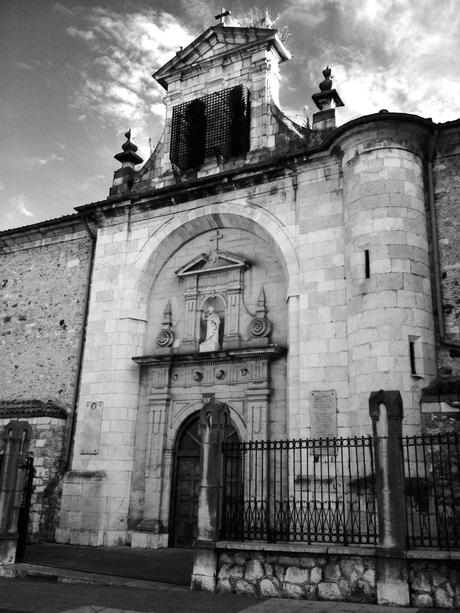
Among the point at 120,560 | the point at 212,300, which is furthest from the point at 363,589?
the point at 212,300

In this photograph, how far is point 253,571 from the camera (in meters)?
7.74

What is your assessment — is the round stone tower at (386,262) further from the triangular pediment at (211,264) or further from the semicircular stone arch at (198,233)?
the triangular pediment at (211,264)

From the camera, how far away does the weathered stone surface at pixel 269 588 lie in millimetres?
7534

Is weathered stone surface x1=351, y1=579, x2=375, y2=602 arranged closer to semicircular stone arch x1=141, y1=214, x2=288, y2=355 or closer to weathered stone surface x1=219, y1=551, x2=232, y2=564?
weathered stone surface x1=219, y1=551, x2=232, y2=564

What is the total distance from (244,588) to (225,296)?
7044mm

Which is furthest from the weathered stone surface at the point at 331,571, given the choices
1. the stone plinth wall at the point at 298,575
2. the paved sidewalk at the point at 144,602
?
the paved sidewalk at the point at 144,602

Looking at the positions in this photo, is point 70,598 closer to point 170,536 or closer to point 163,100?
point 170,536

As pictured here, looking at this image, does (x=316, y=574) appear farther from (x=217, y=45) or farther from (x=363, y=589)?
(x=217, y=45)

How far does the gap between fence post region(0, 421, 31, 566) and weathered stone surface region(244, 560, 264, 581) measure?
14.1ft

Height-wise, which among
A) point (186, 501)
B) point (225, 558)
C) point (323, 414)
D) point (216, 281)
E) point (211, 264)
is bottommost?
point (225, 558)

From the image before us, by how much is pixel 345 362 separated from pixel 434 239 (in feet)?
9.47

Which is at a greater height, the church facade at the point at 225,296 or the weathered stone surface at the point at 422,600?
the church facade at the point at 225,296

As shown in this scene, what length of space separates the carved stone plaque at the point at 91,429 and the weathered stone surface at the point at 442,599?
837 centimetres

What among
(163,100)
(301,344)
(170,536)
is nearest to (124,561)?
(170,536)
